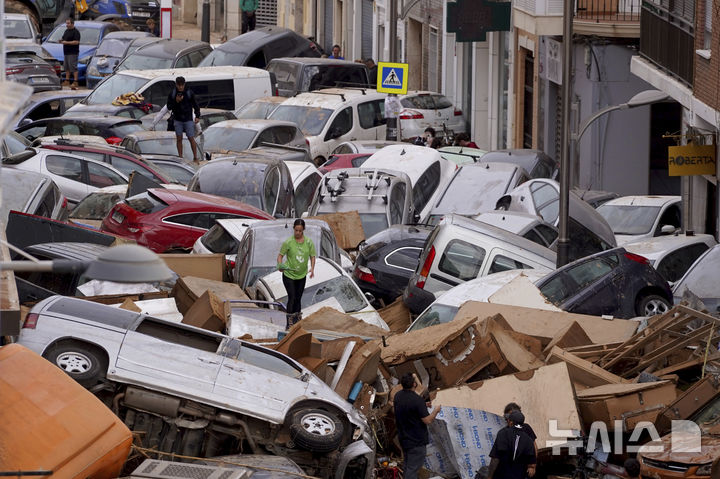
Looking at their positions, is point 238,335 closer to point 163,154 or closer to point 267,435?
point 267,435

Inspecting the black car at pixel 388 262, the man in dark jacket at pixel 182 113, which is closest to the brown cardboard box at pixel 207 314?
the black car at pixel 388 262

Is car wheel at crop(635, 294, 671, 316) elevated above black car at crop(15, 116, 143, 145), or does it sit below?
below

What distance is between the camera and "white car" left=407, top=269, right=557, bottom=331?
1444cm

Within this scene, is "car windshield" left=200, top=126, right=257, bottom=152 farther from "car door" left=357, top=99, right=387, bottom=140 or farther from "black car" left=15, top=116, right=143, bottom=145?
"car door" left=357, top=99, right=387, bottom=140

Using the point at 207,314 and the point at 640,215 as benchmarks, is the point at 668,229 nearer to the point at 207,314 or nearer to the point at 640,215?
the point at 640,215

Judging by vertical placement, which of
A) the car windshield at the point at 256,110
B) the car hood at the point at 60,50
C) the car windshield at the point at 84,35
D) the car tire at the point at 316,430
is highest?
the car windshield at the point at 84,35

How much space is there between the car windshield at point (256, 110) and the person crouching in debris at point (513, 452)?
67.5ft

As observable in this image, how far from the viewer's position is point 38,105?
1191 inches

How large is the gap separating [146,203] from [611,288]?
696 centimetres

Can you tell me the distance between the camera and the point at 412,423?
34.3 feet

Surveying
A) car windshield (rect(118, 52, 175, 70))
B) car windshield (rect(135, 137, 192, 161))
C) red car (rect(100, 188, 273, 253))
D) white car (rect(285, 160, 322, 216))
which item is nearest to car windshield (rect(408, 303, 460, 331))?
red car (rect(100, 188, 273, 253))

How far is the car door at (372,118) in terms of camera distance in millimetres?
30891

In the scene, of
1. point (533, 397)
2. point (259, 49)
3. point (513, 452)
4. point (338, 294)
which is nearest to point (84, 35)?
point (259, 49)

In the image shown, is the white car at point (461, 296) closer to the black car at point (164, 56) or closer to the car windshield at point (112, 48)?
the black car at point (164, 56)
